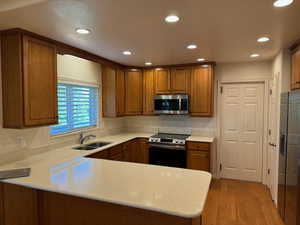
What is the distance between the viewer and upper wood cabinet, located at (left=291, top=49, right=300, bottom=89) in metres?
2.59

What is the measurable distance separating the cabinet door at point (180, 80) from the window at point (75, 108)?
64.0 inches

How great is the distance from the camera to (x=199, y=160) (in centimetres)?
383

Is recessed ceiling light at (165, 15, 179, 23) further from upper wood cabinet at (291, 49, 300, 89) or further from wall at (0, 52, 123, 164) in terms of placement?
wall at (0, 52, 123, 164)

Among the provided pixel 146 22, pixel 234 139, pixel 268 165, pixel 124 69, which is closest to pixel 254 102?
pixel 234 139

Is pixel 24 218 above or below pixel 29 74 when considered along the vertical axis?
below

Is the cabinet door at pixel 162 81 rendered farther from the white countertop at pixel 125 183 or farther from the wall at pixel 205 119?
the white countertop at pixel 125 183

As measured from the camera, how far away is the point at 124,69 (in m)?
4.50

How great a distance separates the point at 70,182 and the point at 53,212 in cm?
35

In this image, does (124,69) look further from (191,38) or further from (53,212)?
(53,212)

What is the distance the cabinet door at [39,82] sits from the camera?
2.32 m

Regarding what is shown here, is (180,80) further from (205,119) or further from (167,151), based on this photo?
(167,151)

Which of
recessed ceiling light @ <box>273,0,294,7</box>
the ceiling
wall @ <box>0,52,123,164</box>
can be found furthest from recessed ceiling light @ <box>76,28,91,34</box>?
recessed ceiling light @ <box>273,0,294,7</box>

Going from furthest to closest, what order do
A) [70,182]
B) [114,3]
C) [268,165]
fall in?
[268,165] < [70,182] < [114,3]

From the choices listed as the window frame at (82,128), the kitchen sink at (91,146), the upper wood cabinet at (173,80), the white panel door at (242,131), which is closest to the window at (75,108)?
the window frame at (82,128)
